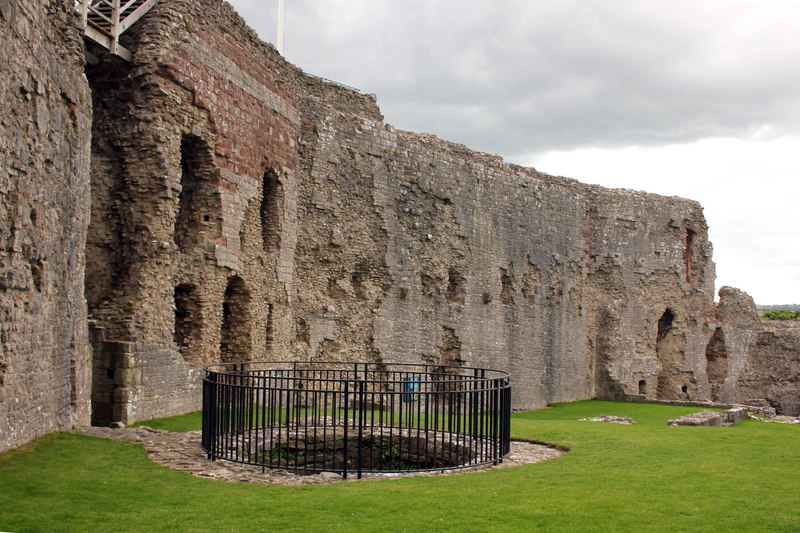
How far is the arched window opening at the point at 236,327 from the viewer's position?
16.5 metres

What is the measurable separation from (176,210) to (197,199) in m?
1.20

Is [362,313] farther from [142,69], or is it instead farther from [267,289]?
[142,69]

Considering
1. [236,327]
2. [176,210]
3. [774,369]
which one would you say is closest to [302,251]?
[236,327]

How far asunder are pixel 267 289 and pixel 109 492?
9.67 metres

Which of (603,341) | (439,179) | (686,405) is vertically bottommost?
(686,405)

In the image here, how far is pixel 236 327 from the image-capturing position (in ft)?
54.3

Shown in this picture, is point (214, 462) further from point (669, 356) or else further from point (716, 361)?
point (716, 361)

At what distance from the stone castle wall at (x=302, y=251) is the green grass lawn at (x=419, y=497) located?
134 centimetres

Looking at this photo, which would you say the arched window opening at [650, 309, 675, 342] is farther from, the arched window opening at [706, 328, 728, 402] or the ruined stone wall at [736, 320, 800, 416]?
the ruined stone wall at [736, 320, 800, 416]

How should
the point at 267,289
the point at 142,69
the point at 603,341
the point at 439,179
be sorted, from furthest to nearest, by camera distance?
the point at 603,341
the point at 439,179
the point at 267,289
the point at 142,69

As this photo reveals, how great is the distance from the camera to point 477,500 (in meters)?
7.67

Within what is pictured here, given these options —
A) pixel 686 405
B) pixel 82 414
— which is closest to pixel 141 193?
pixel 82 414

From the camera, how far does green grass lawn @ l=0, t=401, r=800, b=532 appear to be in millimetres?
6785

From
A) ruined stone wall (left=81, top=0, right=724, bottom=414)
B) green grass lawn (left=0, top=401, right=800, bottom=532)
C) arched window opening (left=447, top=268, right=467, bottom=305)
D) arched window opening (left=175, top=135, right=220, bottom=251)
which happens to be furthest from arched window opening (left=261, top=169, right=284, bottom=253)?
green grass lawn (left=0, top=401, right=800, bottom=532)
